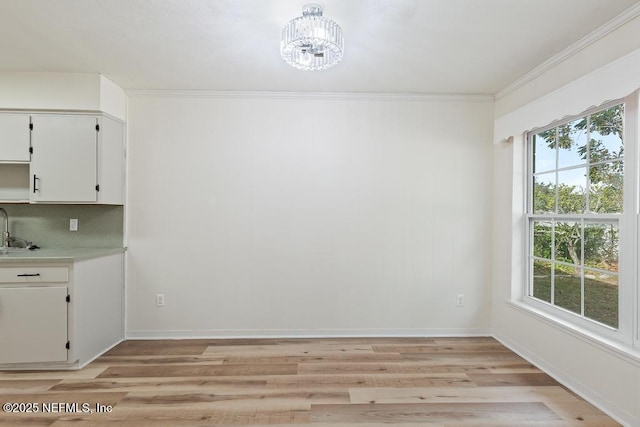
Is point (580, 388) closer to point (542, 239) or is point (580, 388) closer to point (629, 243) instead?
point (629, 243)

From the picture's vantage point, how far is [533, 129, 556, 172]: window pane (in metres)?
2.96

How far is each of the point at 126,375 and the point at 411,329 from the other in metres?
2.46

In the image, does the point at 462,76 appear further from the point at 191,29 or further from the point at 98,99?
the point at 98,99

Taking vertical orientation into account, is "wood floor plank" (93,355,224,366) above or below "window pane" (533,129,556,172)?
below

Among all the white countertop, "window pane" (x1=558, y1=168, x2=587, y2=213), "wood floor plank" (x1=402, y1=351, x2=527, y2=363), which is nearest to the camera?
"window pane" (x1=558, y1=168, x2=587, y2=213)

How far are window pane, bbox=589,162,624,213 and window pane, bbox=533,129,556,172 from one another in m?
0.46

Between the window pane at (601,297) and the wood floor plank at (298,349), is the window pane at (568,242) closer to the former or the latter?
the window pane at (601,297)

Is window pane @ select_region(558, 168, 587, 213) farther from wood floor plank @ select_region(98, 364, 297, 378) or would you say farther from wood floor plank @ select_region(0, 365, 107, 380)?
wood floor plank @ select_region(0, 365, 107, 380)

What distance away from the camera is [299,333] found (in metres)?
3.58

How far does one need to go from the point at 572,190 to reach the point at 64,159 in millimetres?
3993

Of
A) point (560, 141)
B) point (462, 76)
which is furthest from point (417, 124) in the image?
point (560, 141)

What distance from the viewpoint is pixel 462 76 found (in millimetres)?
3139

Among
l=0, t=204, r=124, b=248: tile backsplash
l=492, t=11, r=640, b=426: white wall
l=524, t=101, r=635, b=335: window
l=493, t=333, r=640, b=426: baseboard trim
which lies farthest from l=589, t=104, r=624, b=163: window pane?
l=0, t=204, r=124, b=248: tile backsplash

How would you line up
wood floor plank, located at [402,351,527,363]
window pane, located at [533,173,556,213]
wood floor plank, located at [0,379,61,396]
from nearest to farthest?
wood floor plank, located at [0,379,61,396] → window pane, located at [533,173,556,213] → wood floor plank, located at [402,351,527,363]
